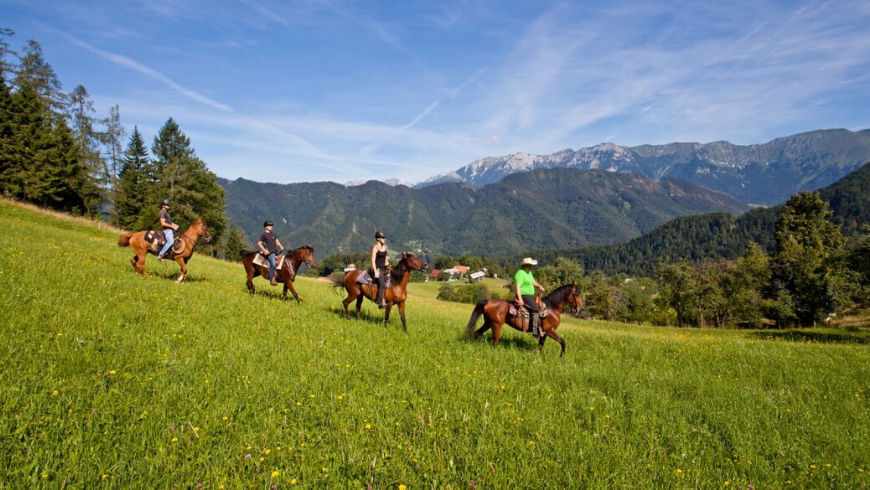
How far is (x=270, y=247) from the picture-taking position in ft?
48.2

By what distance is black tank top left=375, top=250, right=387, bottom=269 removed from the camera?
12344 mm

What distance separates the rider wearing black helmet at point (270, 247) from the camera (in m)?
14.5

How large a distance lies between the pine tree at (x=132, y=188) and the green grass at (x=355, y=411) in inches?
1915

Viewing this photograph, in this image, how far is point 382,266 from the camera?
1238cm

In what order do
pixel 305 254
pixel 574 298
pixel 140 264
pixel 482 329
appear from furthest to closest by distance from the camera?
pixel 305 254 → pixel 140 264 → pixel 482 329 → pixel 574 298

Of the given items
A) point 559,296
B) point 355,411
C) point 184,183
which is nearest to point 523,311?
point 559,296

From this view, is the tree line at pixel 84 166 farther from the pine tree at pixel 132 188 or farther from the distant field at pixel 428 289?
the distant field at pixel 428 289

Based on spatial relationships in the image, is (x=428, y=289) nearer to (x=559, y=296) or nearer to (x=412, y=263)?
(x=412, y=263)

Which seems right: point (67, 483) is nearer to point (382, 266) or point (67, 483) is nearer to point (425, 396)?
point (425, 396)

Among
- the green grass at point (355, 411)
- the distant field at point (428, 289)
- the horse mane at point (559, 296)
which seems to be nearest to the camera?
the green grass at point (355, 411)

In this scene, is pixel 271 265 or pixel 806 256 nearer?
pixel 271 265

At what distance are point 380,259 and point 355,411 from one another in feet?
23.0

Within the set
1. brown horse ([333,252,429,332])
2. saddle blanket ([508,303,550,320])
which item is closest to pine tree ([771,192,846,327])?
saddle blanket ([508,303,550,320])

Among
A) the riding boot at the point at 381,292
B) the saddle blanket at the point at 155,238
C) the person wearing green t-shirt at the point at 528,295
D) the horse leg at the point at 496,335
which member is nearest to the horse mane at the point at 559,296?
the person wearing green t-shirt at the point at 528,295
